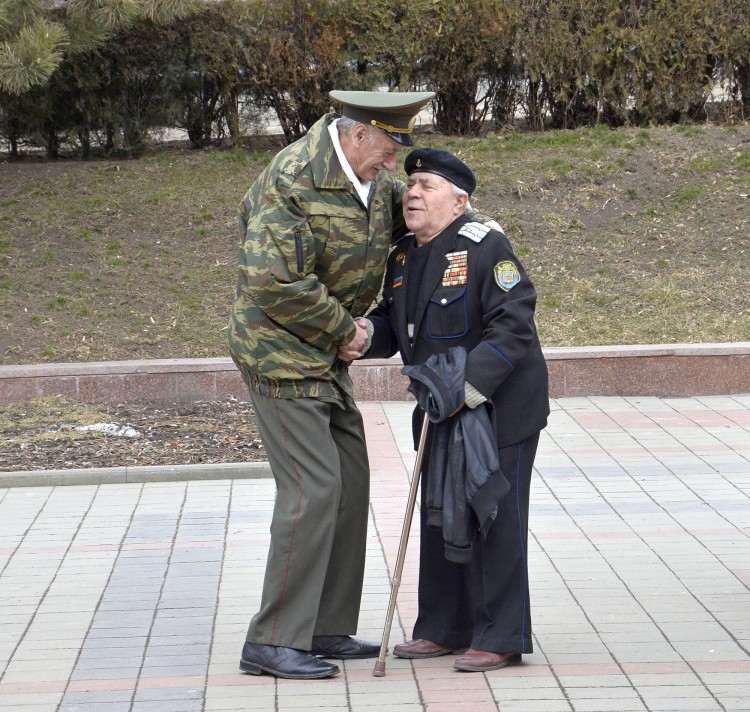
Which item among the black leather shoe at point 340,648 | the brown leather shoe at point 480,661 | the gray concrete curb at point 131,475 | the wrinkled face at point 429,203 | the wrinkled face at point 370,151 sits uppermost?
the wrinkled face at point 370,151

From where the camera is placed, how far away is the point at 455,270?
13.3 feet

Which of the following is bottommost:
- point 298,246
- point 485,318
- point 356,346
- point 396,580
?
point 396,580

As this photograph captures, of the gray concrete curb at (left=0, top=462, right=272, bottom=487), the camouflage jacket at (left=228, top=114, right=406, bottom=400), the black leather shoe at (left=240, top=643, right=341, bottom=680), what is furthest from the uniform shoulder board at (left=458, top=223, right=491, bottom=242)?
the gray concrete curb at (left=0, top=462, right=272, bottom=487)

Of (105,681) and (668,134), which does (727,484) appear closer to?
(105,681)

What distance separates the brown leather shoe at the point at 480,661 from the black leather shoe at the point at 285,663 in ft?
1.46

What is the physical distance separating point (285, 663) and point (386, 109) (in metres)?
1.89

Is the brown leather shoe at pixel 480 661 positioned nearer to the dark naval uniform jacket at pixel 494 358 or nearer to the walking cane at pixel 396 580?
the dark naval uniform jacket at pixel 494 358

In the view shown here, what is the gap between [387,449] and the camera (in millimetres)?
7367

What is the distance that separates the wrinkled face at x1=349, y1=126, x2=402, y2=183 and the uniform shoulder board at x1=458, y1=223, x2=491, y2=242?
0.34 metres

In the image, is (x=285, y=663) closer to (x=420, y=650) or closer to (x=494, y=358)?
(x=420, y=650)

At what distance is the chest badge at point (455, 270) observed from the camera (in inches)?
159

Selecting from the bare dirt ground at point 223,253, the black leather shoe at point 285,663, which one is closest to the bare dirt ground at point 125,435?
the bare dirt ground at point 223,253

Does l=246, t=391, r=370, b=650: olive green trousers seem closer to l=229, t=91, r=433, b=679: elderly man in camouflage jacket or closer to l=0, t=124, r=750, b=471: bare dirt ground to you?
l=229, t=91, r=433, b=679: elderly man in camouflage jacket

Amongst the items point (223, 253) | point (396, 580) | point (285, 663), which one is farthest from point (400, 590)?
point (223, 253)
